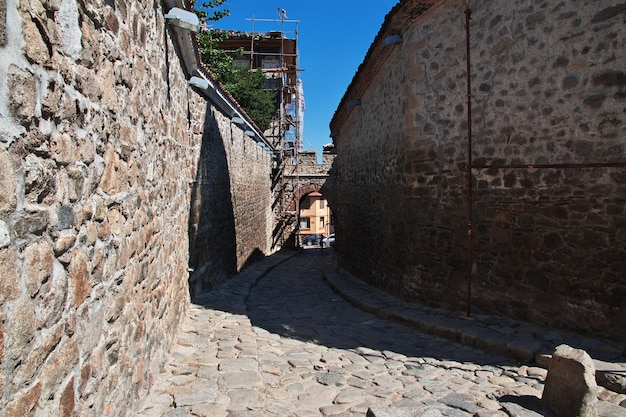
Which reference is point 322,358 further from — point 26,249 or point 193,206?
point 26,249

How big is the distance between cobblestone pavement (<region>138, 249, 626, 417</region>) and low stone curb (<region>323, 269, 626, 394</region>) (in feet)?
0.41

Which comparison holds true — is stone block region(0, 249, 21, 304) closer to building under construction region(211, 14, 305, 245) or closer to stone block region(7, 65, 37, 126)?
stone block region(7, 65, 37, 126)

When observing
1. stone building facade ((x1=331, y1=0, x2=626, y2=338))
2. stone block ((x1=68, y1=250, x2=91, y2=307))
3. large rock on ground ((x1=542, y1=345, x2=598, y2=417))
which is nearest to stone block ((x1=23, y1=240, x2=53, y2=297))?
stone block ((x1=68, y1=250, x2=91, y2=307))

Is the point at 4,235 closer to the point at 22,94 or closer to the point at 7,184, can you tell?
the point at 7,184

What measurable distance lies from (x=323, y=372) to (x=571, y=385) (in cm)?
220

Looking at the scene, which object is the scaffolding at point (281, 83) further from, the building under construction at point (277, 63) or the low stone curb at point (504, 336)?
the low stone curb at point (504, 336)

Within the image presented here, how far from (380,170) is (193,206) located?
378 cm

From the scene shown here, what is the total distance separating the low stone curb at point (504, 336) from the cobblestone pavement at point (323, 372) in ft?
0.41

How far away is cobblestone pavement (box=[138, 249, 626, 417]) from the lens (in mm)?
3793

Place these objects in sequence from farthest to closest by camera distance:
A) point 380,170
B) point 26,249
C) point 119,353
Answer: point 380,170
point 119,353
point 26,249

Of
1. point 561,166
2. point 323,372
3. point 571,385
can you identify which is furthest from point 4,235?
point 561,166

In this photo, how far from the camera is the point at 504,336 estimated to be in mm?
5680

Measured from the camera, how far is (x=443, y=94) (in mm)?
7012

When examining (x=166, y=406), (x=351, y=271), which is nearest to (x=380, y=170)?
(x=351, y=271)
